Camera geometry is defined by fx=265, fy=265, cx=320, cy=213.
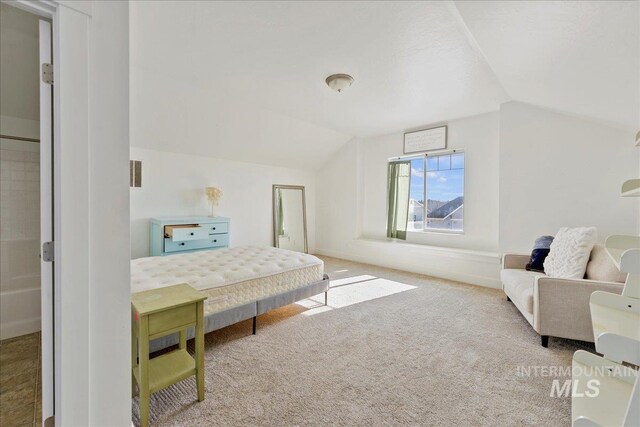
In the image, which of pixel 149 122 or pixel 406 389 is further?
pixel 149 122

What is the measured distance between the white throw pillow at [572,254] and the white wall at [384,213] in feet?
3.29

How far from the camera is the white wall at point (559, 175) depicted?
2.94 m

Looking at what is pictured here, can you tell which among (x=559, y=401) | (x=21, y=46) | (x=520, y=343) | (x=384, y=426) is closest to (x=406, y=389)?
(x=384, y=426)

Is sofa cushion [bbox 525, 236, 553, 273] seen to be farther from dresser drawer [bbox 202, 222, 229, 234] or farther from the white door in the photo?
dresser drawer [bbox 202, 222, 229, 234]

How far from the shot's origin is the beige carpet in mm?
1479

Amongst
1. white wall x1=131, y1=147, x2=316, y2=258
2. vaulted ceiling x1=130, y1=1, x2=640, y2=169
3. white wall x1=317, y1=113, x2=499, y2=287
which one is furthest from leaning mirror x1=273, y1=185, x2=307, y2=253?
vaulted ceiling x1=130, y1=1, x2=640, y2=169

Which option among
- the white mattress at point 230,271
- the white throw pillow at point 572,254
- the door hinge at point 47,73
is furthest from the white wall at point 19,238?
the white throw pillow at point 572,254

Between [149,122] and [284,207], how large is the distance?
2865 millimetres

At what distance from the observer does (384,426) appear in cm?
140

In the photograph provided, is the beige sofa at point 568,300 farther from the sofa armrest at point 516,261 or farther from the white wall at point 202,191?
the white wall at point 202,191

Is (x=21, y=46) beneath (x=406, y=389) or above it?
above

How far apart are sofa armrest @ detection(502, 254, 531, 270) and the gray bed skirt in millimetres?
2211

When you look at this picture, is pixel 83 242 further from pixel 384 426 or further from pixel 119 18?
pixel 384 426

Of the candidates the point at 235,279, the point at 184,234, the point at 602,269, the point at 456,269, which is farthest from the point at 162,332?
the point at 456,269
